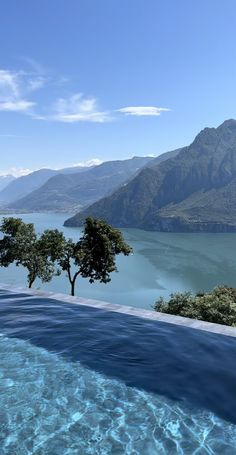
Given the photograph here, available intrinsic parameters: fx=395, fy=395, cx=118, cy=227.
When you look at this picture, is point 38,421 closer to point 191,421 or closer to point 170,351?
point 191,421

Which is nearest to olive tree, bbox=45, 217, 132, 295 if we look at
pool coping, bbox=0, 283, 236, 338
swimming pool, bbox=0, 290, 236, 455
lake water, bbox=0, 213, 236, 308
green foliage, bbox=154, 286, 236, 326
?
green foliage, bbox=154, 286, 236, 326

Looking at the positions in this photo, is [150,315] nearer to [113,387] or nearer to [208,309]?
[113,387]

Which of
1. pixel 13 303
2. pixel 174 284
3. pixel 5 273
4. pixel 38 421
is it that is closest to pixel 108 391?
pixel 38 421

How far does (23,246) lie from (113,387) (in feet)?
79.7

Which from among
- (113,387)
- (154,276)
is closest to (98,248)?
(113,387)

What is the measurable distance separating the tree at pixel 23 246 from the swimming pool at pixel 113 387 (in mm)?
16524

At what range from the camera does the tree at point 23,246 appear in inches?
1345

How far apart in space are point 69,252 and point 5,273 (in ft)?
318

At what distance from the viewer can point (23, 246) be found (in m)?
34.7

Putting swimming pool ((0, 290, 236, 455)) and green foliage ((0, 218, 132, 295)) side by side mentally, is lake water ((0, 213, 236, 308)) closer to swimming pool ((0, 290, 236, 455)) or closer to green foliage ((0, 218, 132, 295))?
green foliage ((0, 218, 132, 295))

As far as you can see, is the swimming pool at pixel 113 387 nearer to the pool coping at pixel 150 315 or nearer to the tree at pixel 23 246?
the pool coping at pixel 150 315

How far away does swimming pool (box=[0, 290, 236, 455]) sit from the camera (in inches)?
373

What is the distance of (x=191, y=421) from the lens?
10258 millimetres

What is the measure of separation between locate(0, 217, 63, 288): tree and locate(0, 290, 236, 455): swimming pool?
16.5m
